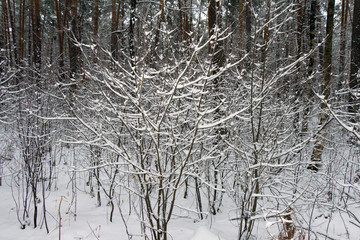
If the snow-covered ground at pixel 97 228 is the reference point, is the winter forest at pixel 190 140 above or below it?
above

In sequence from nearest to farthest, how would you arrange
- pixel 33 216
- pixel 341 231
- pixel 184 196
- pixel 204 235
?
1. pixel 204 235
2. pixel 341 231
3. pixel 33 216
4. pixel 184 196

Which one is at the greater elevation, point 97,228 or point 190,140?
point 190,140

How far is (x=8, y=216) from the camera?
4453mm

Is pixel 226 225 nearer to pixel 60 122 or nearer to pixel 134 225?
pixel 134 225

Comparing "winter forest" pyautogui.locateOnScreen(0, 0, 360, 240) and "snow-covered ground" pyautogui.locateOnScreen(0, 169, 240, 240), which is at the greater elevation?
"winter forest" pyautogui.locateOnScreen(0, 0, 360, 240)

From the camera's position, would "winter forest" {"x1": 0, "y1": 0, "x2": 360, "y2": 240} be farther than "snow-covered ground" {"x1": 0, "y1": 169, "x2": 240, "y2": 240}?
No

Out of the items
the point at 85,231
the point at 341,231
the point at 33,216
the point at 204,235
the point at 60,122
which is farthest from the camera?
the point at 60,122

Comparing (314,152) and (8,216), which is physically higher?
(314,152)

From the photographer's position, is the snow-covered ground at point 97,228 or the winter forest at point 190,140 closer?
the winter forest at point 190,140

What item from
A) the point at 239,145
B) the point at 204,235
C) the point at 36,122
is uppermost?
the point at 36,122

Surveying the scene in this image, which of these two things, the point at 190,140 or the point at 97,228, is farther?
the point at 97,228

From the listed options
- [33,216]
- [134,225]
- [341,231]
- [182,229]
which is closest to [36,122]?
[33,216]

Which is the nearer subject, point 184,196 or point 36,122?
point 36,122

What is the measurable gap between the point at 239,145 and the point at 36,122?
3.22 metres
